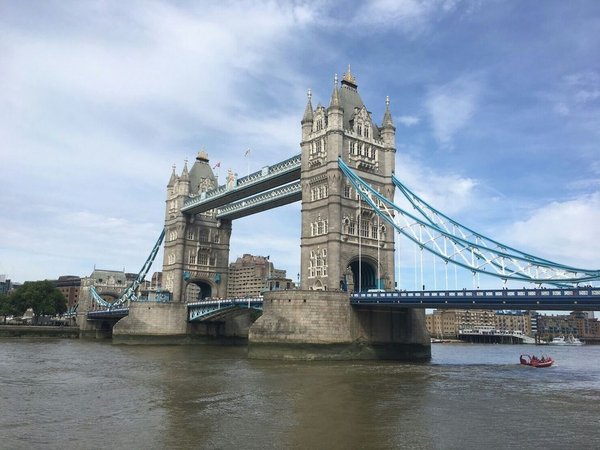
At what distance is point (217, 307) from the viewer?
60.2 meters

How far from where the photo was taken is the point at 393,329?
44.7 meters

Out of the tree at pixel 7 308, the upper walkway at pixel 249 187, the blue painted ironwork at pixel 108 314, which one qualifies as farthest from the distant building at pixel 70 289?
the upper walkway at pixel 249 187

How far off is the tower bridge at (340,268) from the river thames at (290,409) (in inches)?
246

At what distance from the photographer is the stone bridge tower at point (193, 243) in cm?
7331

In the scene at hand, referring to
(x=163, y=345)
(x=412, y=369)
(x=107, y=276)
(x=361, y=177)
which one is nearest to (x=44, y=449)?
(x=412, y=369)

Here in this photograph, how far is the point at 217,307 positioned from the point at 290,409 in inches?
1631

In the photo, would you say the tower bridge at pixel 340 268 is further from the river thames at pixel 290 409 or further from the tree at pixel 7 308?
the tree at pixel 7 308

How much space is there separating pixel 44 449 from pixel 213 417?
577 cm

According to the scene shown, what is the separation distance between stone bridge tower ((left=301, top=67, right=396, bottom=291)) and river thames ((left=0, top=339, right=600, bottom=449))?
15.1m

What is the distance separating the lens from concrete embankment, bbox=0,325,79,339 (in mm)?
76188

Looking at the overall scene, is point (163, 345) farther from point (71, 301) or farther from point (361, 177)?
point (71, 301)

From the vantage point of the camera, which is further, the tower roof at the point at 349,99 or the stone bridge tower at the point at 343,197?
the tower roof at the point at 349,99

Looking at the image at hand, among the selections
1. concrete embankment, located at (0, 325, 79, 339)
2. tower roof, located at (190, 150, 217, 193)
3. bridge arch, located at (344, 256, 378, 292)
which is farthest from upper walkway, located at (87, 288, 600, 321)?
concrete embankment, located at (0, 325, 79, 339)

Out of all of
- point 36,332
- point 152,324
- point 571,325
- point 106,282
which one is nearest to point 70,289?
point 106,282
